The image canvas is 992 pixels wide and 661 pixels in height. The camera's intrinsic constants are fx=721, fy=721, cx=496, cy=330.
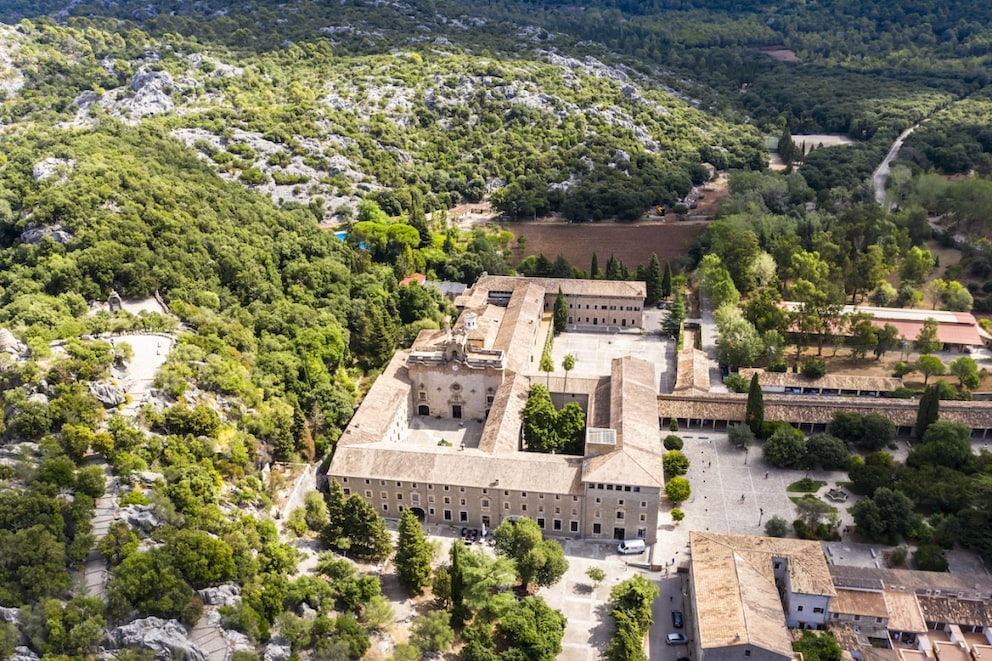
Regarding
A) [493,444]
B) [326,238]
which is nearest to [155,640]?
[493,444]

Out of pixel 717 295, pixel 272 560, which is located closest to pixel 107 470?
pixel 272 560

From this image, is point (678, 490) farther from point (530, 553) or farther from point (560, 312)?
point (560, 312)

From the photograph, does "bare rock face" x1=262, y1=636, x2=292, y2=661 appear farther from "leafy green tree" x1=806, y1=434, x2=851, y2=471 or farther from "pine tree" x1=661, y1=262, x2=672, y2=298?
"pine tree" x1=661, y1=262, x2=672, y2=298

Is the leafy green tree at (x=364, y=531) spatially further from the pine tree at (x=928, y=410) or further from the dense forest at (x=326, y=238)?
the pine tree at (x=928, y=410)

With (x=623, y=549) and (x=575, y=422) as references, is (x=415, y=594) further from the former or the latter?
(x=575, y=422)

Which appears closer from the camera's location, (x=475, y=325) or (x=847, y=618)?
(x=847, y=618)
